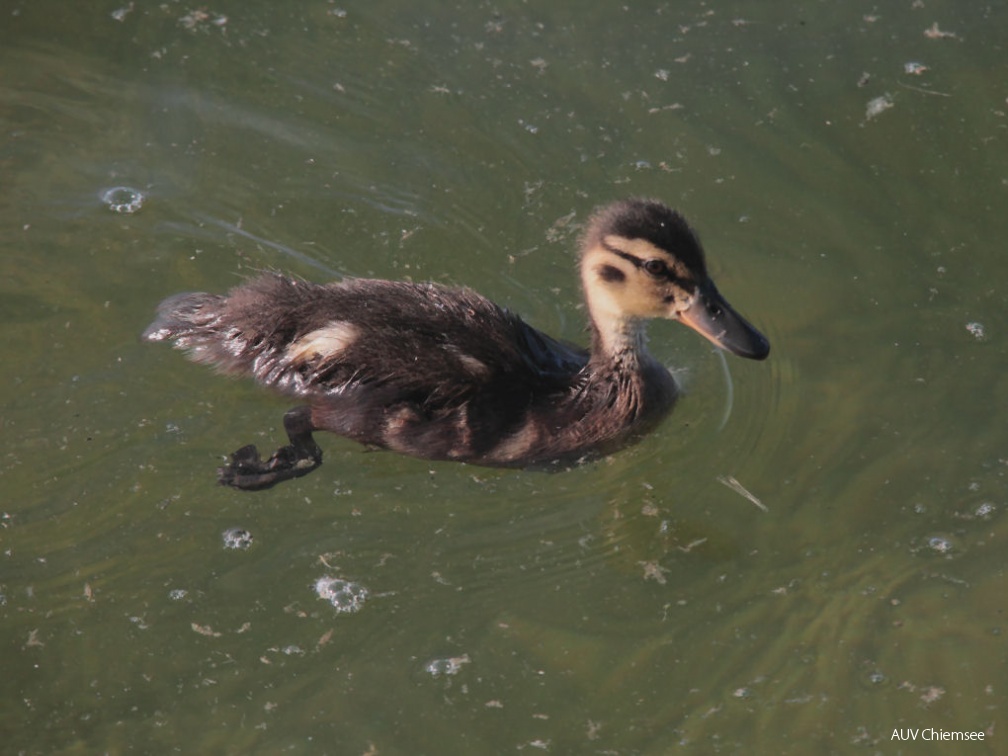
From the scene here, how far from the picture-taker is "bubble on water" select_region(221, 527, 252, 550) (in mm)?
4332

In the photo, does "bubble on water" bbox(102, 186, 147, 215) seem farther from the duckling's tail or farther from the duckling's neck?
the duckling's neck

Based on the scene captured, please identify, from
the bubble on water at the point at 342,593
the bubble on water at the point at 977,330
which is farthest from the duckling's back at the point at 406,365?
the bubble on water at the point at 977,330

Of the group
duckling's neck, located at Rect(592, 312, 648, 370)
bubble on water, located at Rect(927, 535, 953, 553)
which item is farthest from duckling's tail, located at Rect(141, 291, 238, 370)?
bubble on water, located at Rect(927, 535, 953, 553)

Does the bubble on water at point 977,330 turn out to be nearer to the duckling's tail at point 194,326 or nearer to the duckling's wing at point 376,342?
the duckling's wing at point 376,342

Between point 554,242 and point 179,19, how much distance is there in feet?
7.23

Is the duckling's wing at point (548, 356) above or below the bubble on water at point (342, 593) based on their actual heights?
above

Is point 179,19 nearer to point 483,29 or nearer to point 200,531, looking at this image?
point 483,29

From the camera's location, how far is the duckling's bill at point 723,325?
14.8 feet

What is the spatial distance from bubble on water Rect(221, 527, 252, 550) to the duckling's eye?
1525 millimetres

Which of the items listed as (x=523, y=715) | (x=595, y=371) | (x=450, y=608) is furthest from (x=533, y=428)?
(x=523, y=715)

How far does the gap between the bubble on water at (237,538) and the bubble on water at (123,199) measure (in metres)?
1.65

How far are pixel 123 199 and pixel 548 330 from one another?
5.84 feet

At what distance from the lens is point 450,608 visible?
4172 millimetres

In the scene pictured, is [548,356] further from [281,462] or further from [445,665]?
[445,665]
